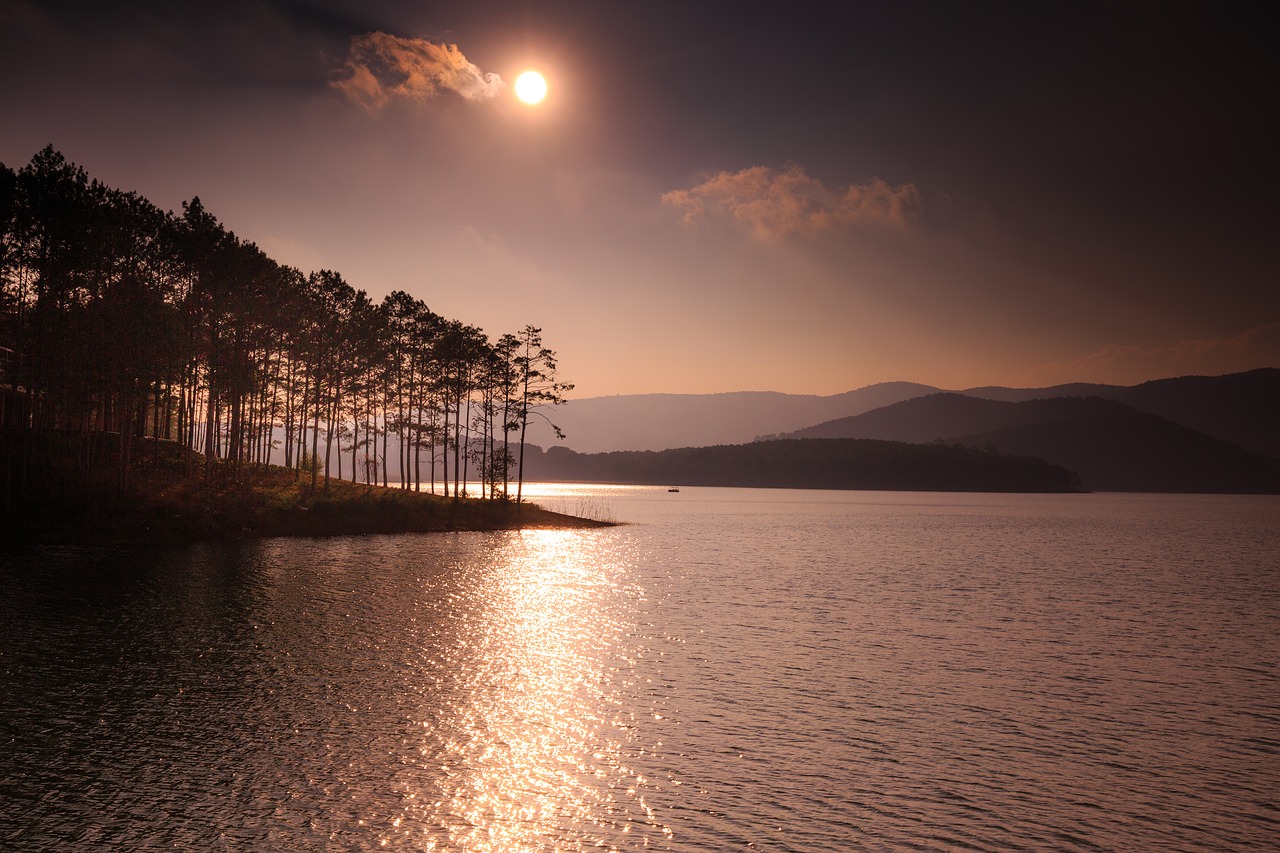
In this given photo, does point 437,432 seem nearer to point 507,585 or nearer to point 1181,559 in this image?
point 507,585

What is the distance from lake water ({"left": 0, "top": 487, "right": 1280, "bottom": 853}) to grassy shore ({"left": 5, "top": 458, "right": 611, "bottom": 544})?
14640mm

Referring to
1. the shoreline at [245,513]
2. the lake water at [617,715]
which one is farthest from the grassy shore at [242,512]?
the lake water at [617,715]

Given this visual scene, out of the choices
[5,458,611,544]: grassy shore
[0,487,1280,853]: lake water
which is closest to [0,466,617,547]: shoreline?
[5,458,611,544]: grassy shore

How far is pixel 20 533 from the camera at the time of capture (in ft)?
197

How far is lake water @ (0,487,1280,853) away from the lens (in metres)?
15.7

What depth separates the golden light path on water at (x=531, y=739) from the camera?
15.4 m

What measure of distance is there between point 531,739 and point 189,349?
65.1m

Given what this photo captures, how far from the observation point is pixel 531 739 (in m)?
20.8

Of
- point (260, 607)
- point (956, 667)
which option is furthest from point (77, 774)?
point (956, 667)

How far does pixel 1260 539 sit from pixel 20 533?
139922mm

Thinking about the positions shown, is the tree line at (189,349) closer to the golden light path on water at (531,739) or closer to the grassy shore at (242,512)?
the grassy shore at (242,512)

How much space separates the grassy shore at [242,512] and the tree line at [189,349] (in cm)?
273

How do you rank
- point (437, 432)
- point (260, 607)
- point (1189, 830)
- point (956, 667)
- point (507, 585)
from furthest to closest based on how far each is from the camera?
point (437, 432), point (507, 585), point (260, 607), point (956, 667), point (1189, 830)

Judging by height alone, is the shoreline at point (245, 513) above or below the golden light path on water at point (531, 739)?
above
